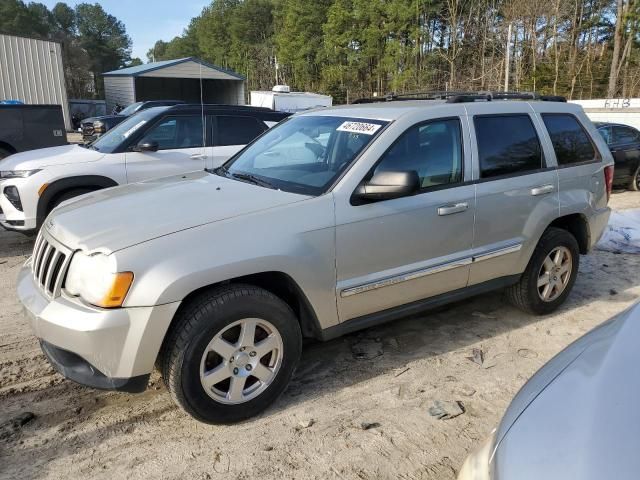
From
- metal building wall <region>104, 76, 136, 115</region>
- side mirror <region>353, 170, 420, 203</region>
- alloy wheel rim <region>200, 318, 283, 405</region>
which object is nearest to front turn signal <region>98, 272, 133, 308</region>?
alloy wheel rim <region>200, 318, 283, 405</region>

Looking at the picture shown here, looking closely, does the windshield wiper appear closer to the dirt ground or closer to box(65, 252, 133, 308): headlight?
box(65, 252, 133, 308): headlight

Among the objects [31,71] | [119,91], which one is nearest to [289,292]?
[31,71]

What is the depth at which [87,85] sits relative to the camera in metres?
62.7

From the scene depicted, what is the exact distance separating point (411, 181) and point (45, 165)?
15.7 ft

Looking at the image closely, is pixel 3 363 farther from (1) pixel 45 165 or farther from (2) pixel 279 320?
(1) pixel 45 165

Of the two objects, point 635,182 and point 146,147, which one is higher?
point 146,147

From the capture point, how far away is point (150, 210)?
9.95 feet

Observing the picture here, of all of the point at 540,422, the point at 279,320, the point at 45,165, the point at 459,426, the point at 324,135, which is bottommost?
the point at 459,426

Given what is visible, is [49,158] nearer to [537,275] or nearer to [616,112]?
[537,275]

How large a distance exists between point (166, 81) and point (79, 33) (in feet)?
196

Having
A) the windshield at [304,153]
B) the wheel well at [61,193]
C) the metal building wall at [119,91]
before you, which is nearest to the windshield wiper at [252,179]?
the windshield at [304,153]

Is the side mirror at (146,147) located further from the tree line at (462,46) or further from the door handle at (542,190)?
the tree line at (462,46)

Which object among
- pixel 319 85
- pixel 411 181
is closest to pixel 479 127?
pixel 411 181

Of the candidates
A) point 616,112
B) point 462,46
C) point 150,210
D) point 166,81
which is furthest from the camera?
point 166,81
